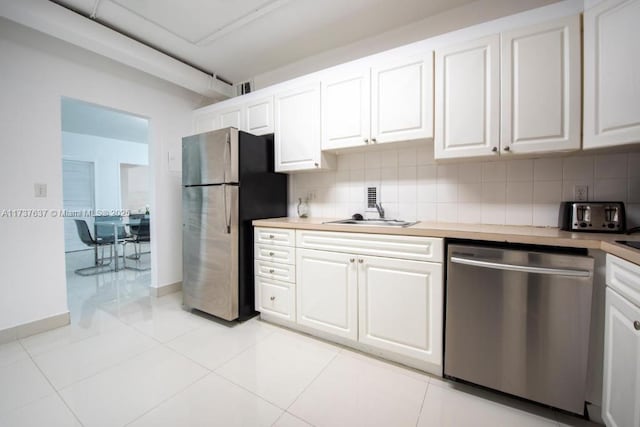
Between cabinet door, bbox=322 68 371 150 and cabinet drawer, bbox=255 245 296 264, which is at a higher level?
cabinet door, bbox=322 68 371 150

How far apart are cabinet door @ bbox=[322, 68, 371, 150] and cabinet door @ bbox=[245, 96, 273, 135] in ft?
2.08

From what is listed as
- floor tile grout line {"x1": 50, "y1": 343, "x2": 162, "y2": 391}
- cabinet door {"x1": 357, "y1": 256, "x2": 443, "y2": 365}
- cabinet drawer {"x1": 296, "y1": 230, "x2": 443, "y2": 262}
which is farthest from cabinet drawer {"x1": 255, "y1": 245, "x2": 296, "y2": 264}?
floor tile grout line {"x1": 50, "y1": 343, "x2": 162, "y2": 391}

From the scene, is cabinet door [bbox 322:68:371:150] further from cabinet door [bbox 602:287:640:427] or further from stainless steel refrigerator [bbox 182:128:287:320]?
cabinet door [bbox 602:287:640:427]

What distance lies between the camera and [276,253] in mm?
2211

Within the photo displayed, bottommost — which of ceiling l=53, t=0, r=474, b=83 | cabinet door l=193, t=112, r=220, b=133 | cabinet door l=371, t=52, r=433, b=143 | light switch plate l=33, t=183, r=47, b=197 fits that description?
light switch plate l=33, t=183, r=47, b=197

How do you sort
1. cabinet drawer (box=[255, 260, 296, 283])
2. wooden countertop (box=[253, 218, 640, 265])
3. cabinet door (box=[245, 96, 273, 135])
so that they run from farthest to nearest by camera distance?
cabinet door (box=[245, 96, 273, 135]), cabinet drawer (box=[255, 260, 296, 283]), wooden countertop (box=[253, 218, 640, 265])

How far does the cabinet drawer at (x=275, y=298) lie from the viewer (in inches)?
84.4

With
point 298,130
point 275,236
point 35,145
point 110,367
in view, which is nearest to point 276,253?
point 275,236

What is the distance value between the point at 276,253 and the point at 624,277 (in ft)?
6.52

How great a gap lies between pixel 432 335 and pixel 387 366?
1.32 feet

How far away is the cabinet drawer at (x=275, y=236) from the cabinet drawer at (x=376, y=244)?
0.07m

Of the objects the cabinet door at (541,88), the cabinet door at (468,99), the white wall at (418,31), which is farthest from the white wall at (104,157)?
the cabinet door at (541,88)

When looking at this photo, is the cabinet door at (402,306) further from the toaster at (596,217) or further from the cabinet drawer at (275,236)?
the toaster at (596,217)

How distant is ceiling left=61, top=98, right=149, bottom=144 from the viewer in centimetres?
418
